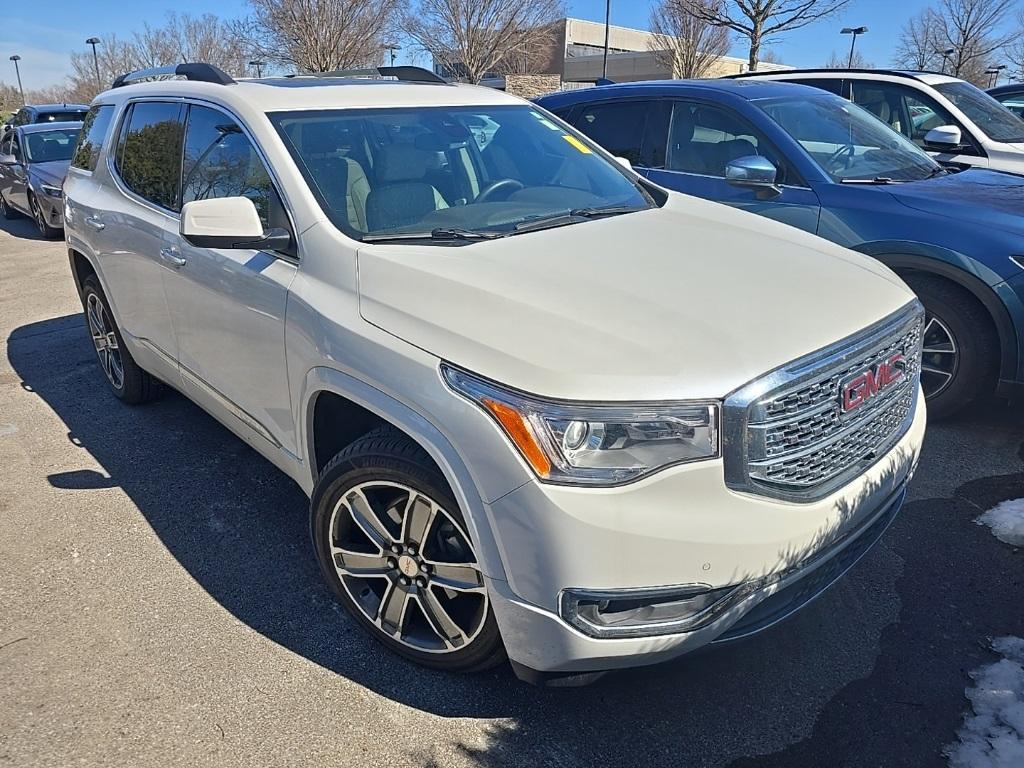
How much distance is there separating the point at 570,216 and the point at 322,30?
98.3 feet

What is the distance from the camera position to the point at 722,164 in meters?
5.17

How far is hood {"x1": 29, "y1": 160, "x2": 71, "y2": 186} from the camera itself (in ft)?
36.0

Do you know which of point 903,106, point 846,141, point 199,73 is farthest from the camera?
point 903,106

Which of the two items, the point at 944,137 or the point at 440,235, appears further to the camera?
the point at 944,137

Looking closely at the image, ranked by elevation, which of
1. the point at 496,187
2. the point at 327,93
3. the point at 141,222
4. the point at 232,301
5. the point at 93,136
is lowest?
the point at 232,301

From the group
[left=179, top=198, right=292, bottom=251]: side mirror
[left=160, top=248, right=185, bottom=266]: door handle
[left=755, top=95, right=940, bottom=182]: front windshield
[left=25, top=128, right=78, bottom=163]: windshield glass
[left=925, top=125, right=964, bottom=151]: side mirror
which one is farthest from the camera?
[left=25, top=128, right=78, bottom=163]: windshield glass

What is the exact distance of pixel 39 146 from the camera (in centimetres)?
1217

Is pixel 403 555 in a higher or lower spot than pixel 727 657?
higher

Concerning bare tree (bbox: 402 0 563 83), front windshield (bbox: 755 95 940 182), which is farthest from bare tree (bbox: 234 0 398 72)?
front windshield (bbox: 755 95 940 182)

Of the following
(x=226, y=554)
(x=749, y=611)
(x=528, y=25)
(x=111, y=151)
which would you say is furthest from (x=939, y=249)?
(x=528, y=25)

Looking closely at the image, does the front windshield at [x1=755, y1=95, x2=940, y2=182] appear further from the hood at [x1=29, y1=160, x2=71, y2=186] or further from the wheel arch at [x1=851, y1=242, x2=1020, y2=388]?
the hood at [x1=29, y1=160, x2=71, y2=186]

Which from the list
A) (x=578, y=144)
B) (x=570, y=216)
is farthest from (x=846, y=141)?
(x=570, y=216)

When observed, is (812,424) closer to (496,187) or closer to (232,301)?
(496,187)

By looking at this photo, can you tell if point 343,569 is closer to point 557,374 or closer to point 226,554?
point 226,554
